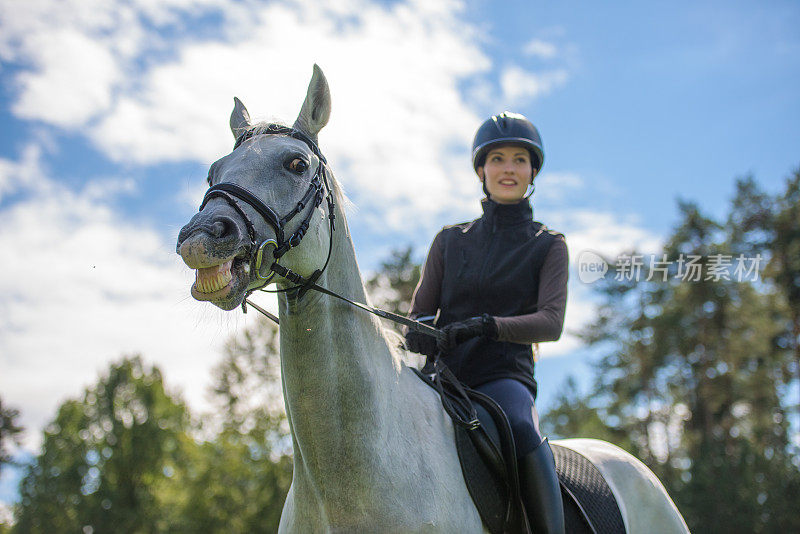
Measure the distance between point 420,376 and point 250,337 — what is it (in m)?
27.9

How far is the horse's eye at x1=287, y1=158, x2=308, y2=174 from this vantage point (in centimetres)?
314

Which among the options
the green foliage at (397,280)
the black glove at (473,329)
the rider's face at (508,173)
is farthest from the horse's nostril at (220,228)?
the green foliage at (397,280)

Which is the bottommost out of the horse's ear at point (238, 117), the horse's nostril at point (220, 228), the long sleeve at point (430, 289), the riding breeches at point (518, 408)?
the riding breeches at point (518, 408)

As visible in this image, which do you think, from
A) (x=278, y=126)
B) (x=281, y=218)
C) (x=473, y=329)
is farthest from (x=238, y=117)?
(x=473, y=329)

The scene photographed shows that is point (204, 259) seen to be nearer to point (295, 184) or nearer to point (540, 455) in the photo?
point (295, 184)

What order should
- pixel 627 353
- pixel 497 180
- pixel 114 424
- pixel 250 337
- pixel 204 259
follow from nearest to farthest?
pixel 204 259 < pixel 497 180 < pixel 250 337 < pixel 627 353 < pixel 114 424

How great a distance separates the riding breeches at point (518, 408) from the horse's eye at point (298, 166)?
5.85 ft

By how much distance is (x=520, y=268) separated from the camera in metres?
4.27

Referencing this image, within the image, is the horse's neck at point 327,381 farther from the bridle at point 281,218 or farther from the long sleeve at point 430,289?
the long sleeve at point 430,289

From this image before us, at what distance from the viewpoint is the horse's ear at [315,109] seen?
138 inches

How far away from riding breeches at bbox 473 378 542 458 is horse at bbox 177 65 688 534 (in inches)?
19.4

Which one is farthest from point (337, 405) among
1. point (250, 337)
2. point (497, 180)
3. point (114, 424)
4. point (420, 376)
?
point (114, 424)

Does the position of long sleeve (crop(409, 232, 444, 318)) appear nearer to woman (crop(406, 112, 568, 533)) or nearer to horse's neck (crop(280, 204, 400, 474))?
woman (crop(406, 112, 568, 533))

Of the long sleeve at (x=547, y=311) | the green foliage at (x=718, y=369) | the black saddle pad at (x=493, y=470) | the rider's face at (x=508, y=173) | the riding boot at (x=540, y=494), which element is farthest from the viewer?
the green foliage at (x=718, y=369)
